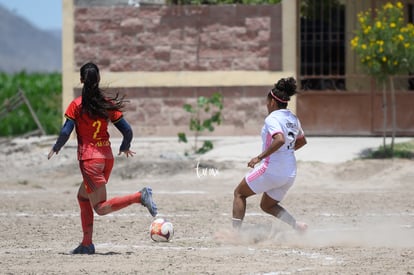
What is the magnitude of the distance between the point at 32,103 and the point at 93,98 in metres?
20.4

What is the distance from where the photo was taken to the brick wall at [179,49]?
22.8 metres

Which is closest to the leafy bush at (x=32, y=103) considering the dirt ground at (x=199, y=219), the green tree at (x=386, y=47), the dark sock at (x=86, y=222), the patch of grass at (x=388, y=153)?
the dirt ground at (x=199, y=219)

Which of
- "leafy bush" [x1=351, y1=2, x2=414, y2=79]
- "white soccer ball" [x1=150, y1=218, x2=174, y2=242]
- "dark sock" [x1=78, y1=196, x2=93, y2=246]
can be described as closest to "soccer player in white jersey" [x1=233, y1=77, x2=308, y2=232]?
"white soccer ball" [x1=150, y1=218, x2=174, y2=242]

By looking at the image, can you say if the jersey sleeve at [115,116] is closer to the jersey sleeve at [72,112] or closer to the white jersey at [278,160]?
the jersey sleeve at [72,112]

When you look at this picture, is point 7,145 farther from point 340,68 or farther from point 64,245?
point 64,245

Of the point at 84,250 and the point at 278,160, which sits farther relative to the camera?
the point at 278,160

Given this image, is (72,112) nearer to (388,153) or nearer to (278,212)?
(278,212)

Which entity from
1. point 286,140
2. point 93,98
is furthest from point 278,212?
Answer: point 93,98

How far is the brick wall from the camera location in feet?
74.6

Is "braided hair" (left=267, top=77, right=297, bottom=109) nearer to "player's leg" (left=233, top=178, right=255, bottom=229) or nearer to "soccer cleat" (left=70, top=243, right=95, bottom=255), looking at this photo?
"player's leg" (left=233, top=178, right=255, bottom=229)

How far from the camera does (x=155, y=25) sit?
23062mm

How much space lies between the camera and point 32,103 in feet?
102

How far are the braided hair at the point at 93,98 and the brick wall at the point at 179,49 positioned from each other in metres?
11.9

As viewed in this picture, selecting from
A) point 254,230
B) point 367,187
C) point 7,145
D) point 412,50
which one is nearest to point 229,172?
point 367,187
